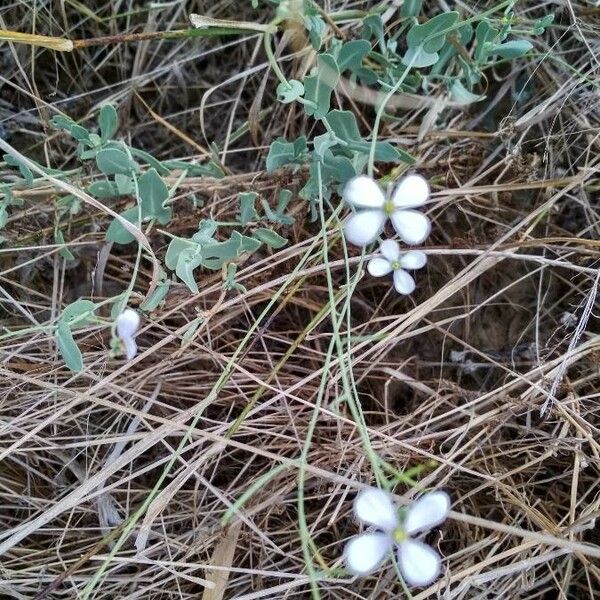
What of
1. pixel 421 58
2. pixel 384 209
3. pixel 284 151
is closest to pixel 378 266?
pixel 384 209

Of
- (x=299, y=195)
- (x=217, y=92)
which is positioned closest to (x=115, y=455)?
(x=299, y=195)

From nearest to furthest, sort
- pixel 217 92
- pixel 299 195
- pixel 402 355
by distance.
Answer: pixel 299 195 < pixel 402 355 < pixel 217 92

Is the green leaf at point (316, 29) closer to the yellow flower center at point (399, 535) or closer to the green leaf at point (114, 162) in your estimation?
the green leaf at point (114, 162)

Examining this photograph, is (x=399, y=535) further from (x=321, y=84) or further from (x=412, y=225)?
(x=321, y=84)

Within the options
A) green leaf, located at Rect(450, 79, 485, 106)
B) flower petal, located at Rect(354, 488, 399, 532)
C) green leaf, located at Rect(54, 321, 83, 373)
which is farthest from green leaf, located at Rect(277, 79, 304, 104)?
flower petal, located at Rect(354, 488, 399, 532)

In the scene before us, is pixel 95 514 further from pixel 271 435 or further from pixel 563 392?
pixel 563 392

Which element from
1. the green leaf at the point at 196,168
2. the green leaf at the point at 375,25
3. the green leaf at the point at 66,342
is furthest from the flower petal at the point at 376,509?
the green leaf at the point at 375,25
